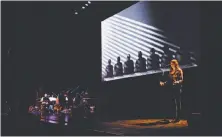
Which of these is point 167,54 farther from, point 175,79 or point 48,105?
point 48,105

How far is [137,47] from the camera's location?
6.31 meters

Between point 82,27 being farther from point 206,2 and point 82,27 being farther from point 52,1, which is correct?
point 206,2

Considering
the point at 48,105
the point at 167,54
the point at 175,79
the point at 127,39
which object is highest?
the point at 127,39

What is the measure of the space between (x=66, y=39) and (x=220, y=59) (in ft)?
20.0

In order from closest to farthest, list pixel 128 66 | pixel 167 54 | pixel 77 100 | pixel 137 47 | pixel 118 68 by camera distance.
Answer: pixel 167 54 < pixel 137 47 < pixel 128 66 < pixel 118 68 < pixel 77 100

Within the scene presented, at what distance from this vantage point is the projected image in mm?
5316

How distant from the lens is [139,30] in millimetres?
6293

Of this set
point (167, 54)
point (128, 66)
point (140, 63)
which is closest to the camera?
point (167, 54)

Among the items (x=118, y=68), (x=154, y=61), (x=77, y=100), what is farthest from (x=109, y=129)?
(x=77, y=100)

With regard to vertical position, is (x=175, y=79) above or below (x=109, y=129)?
above

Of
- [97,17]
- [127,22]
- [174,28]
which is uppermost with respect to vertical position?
[97,17]

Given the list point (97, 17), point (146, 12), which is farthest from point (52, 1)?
point (146, 12)

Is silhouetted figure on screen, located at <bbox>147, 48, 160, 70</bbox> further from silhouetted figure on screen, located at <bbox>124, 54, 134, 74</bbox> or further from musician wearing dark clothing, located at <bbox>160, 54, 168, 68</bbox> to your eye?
silhouetted figure on screen, located at <bbox>124, 54, 134, 74</bbox>

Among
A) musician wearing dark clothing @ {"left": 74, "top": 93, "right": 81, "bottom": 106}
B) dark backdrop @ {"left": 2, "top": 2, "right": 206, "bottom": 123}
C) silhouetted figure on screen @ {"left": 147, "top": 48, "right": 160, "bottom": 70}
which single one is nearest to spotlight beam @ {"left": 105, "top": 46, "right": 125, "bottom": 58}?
dark backdrop @ {"left": 2, "top": 2, "right": 206, "bottom": 123}
